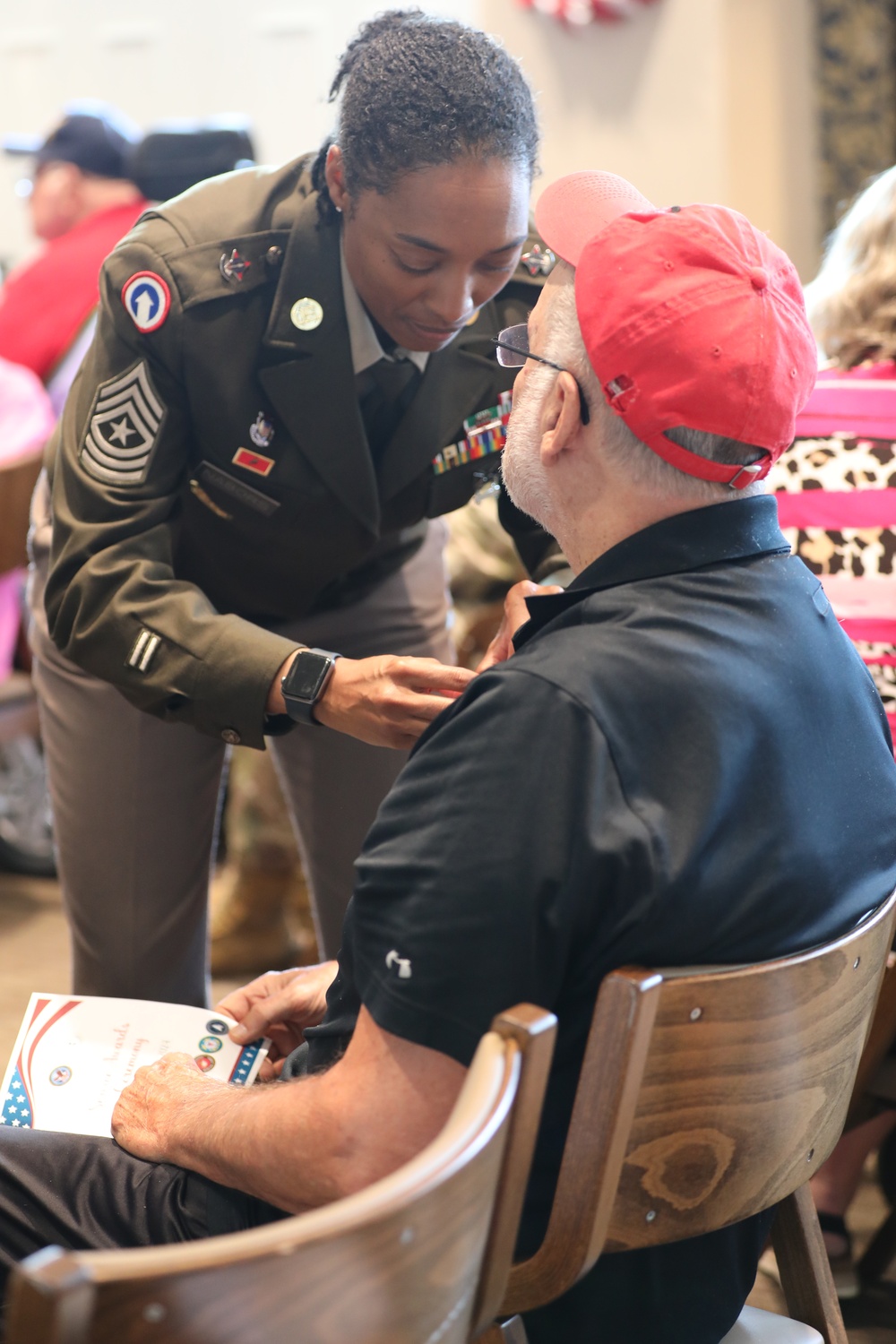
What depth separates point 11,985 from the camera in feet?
9.57

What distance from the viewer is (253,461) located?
5.09 feet

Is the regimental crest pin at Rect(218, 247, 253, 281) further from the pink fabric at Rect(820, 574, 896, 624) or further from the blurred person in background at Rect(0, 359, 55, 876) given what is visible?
the blurred person in background at Rect(0, 359, 55, 876)

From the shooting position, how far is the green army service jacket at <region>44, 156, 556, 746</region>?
4.73 feet

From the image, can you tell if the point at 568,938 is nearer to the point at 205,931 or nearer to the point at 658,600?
the point at 658,600

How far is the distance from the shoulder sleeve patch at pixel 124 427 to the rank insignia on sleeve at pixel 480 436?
13.8 inches

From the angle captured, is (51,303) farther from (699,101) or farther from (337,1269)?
(337,1269)

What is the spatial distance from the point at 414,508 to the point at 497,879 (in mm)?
915

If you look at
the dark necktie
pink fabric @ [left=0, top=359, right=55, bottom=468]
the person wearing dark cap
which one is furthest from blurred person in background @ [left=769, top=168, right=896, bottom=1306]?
the person wearing dark cap

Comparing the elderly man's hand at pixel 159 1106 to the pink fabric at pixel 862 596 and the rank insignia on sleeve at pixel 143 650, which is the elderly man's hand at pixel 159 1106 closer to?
the rank insignia on sleeve at pixel 143 650

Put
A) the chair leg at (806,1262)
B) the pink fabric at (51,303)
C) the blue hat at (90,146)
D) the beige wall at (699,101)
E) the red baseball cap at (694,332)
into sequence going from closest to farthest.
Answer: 1. the red baseball cap at (694,332)
2. the chair leg at (806,1262)
3. the pink fabric at (51,303)
4. the blue hat at (90,146)
5. the beige wall at (699,101)

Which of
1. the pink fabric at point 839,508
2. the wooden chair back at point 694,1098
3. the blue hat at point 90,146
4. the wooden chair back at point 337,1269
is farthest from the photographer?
the blue hat at point 90,146

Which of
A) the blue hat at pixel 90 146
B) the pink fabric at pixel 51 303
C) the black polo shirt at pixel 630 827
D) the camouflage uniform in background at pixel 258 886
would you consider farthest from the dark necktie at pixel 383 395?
the blue hat at pixel 90 146

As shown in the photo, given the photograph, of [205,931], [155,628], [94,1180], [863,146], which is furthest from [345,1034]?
[863,146]

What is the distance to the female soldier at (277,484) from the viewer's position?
4.46 feet
